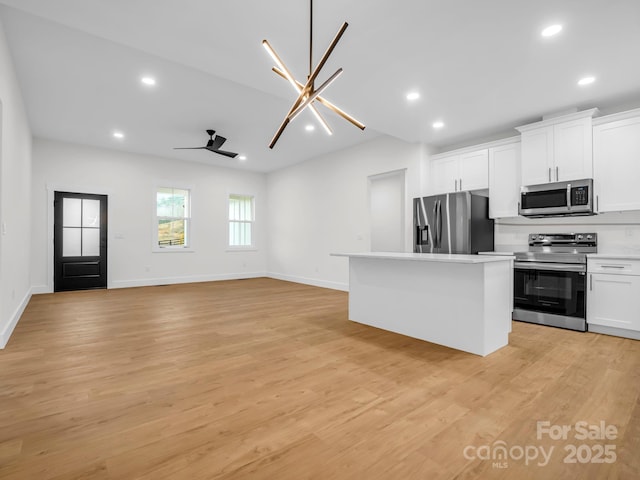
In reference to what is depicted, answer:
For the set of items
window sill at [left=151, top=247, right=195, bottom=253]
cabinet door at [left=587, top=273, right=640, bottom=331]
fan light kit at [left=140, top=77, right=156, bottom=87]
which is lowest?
cabinet door at [left=587, top=273, right=640, bottom=331]

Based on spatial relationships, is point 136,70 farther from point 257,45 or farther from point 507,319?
point 507,319

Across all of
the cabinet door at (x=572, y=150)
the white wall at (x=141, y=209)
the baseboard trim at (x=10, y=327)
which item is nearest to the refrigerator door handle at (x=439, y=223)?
the cabinet door at (x=572, y=150)

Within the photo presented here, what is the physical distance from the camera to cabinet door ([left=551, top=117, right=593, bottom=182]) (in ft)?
12.9

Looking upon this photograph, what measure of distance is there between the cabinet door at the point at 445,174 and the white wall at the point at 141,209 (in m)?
5.22

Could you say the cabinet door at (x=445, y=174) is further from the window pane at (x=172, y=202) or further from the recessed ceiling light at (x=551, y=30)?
the window pane at (x=172, y=202)

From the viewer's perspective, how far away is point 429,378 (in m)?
2.38

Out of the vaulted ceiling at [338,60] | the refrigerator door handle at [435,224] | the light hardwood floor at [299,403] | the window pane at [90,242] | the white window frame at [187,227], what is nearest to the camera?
the light hardwood floor at [299,403]

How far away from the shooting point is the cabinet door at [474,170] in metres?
4.90

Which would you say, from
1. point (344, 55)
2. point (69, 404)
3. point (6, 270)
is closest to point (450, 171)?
point (344, 55)

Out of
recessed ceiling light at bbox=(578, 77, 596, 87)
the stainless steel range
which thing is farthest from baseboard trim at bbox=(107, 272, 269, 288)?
recessed ceiling light at bbox=(578, 77, 596, 87)

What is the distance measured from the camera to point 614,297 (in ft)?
11.6

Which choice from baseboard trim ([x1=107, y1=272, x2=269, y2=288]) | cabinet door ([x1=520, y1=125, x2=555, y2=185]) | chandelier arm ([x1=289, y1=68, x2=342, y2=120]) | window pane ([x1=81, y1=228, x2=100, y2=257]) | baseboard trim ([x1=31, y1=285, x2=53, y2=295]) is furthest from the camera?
baseboard trim ([x1=107, y1=272, x2=269, y2=288])

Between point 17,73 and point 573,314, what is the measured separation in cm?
714

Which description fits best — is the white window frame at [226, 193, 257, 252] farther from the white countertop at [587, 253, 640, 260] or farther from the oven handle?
the white countertop at [587, 253, 640, 260]
